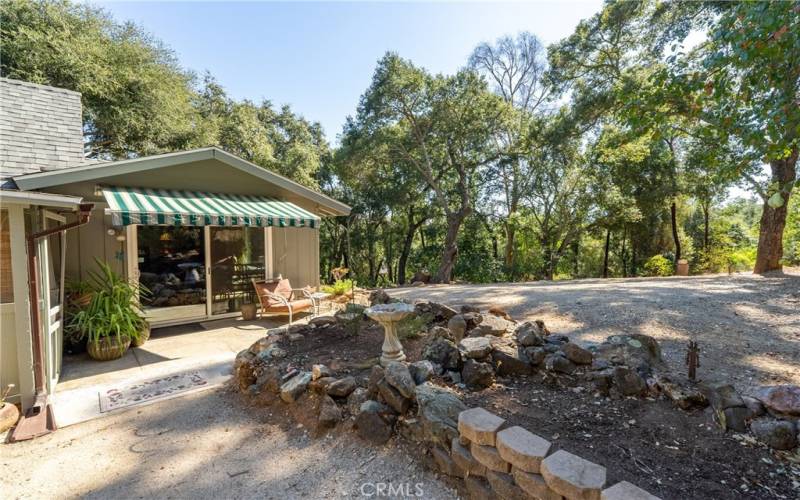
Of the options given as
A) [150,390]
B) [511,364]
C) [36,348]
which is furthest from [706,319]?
[36,348]

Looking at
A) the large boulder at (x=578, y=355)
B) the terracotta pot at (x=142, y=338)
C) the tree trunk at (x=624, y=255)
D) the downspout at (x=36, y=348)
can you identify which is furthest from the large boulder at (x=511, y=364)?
the tree trunk at (x=624, y=255)

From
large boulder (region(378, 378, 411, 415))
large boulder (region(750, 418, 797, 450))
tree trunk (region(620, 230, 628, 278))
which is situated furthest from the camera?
tree trunk (region(620, 230, 628, 278))

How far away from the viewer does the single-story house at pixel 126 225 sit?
14.6ft

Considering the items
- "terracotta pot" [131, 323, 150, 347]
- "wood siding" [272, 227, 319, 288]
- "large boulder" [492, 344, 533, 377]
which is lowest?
"terracotta pot" [131, 323, 150, 347]

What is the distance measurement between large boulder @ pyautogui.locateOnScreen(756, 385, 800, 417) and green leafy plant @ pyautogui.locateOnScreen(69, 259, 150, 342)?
27.5 ft

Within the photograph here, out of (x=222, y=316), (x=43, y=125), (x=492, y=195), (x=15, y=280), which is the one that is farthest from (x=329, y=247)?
(x=15, y=280)

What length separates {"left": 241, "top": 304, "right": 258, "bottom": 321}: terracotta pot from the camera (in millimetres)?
8586

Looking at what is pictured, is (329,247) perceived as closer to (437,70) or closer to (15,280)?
(437,70)

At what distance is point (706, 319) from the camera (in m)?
6.00

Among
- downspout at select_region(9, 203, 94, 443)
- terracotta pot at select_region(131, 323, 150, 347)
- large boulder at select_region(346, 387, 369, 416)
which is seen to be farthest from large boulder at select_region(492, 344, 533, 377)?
terracotta pot at select_region(131, 323, 150, 347)

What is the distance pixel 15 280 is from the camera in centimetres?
431

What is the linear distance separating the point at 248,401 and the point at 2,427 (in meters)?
2.57

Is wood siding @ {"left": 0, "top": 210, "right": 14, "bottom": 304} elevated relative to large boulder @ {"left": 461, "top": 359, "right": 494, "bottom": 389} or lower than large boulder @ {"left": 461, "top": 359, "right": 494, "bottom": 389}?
elevated

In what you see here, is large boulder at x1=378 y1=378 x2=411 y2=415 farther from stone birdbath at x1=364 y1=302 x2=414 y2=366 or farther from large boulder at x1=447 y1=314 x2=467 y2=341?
large boulder at x1=447 y1=314 x2=467 y2=341
